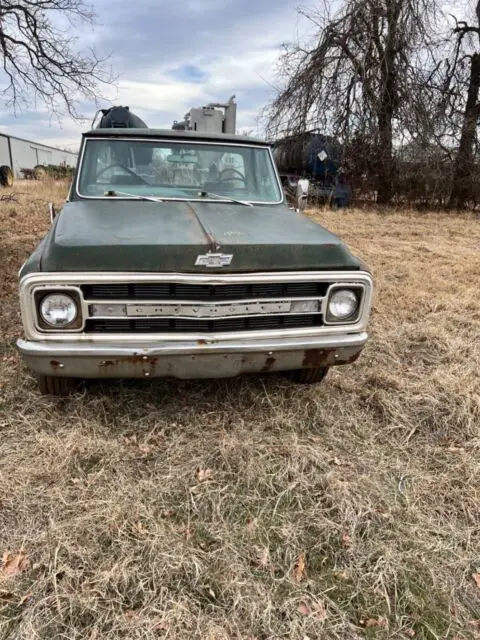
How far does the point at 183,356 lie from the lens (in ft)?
8.91

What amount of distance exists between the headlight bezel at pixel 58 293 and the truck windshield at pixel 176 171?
4.32 ft

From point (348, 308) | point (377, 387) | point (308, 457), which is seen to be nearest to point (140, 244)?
point (348, 308)

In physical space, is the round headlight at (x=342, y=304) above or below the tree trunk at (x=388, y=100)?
below

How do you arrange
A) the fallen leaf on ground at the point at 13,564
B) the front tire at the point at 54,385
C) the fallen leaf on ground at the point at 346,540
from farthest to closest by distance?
1. the front tire at the point at 54,385
2. the fallen leaf on ground at the point at 346,540
3. the fallen leaf on ground at the point at 13,564

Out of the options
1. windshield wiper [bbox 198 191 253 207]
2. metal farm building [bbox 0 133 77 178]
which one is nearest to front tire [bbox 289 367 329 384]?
windshield wiper [bbox 198 191 253 207]

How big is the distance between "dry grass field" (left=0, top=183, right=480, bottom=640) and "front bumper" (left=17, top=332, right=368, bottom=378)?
18.8 inches

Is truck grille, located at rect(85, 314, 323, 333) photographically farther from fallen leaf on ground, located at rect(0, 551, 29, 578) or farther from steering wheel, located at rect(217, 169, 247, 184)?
steering wheel, located at rect(217, 169, 247, 184)

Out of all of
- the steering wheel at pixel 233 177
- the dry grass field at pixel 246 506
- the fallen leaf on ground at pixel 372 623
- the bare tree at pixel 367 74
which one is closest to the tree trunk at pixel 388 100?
the bare tree at pixel 367 74

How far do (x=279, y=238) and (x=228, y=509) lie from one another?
1530mm

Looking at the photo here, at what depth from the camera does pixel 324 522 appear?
2.44 m

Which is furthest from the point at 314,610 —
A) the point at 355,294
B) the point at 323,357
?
the point at 355,294

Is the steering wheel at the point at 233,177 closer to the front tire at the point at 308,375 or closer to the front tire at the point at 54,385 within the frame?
the front tire at the point at 308,375

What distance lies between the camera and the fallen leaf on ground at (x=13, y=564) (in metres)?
2.08

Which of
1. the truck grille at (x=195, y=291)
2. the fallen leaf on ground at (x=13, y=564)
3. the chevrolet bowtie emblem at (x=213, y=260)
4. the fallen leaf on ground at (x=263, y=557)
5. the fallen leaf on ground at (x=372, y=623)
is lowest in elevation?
the fallen leaf on ground at (x=13, y=564)
